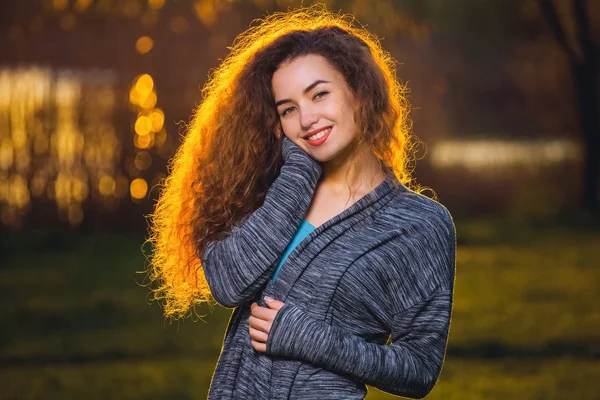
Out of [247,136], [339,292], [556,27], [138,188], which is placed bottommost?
[138,188]

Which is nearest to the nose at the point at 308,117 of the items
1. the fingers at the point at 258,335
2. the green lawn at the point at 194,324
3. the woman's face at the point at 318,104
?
the woman's face at the point at 318,104

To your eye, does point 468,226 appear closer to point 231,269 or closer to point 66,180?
point 66,180

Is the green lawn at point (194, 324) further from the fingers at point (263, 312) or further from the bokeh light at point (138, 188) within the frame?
the fingers at point (263, 312)

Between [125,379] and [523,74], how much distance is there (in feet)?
16.1

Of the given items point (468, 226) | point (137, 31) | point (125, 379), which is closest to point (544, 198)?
point (468, 226)

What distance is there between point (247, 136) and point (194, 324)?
4.26 metres

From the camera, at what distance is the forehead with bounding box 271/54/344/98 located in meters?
1.88

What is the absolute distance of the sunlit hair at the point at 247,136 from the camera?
1929mm

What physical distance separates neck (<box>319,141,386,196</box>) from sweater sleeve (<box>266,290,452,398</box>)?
0.24m

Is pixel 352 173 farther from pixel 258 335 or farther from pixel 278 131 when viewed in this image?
pixel 258 335

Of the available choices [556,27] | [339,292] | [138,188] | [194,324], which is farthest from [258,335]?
[556,27]

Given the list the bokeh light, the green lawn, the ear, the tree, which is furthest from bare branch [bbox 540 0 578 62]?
the ear

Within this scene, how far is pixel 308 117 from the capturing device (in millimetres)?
1855

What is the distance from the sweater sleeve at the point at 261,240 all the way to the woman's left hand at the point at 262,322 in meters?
0.05
